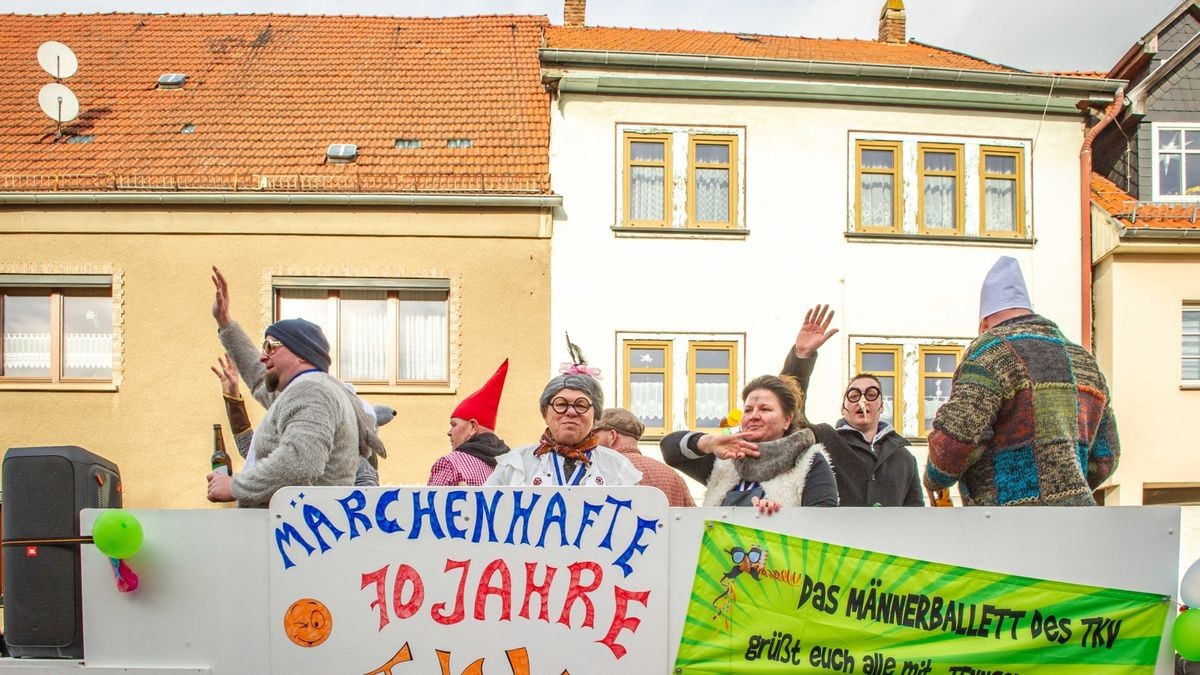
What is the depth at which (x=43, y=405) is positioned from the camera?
39.6 feet

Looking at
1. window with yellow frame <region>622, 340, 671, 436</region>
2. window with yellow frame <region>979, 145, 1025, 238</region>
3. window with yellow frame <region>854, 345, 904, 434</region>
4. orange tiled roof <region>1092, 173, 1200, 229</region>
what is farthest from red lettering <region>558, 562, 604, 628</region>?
orange tiled roof <region>1092, 173, 1200, 229</region>

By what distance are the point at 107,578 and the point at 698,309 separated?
977 cm

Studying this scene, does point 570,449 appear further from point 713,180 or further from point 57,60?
point 57,60

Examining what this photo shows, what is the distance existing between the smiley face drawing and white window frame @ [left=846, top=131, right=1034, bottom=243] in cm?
1071

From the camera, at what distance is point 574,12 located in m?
A: 16.6

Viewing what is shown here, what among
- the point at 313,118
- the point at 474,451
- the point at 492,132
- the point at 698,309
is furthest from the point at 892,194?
the point at 474,451

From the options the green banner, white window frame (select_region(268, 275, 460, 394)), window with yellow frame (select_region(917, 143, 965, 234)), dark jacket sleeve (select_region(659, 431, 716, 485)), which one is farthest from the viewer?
window with yellow frame (select_region(917, 143, 965, 234))

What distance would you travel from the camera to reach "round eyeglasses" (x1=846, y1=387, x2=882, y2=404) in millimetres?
5289

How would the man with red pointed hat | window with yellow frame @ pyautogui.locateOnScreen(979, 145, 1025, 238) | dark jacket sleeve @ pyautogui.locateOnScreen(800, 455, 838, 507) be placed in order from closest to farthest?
1. dark jacket sleeve @ pyautogui.locateOnScreen(800, 455, 838, 507)
2. the man with red pointed hat
3. window with yellow frame @ pyautogui.locateOnScreen(979, 145, 1025, 238)

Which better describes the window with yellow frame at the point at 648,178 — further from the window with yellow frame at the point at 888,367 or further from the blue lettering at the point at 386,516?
the blue lettering at the point at 386,516

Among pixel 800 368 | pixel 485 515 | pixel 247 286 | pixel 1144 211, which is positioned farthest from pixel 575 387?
pixel 1144 211

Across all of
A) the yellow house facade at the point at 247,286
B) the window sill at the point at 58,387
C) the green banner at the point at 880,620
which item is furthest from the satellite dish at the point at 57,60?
the green banner at the point at 880,620

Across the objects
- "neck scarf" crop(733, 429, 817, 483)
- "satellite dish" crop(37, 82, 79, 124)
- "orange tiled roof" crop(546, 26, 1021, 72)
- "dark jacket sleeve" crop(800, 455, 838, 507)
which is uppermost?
"orange tiled roof" crop(546, 26, 1021, 72)

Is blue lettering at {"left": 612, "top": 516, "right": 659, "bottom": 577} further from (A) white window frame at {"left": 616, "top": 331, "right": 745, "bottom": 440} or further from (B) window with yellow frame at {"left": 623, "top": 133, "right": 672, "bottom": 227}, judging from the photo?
(B) window with yellow frame at {"left": 623, "top": 133, "right": 672, "bottom": 227}
